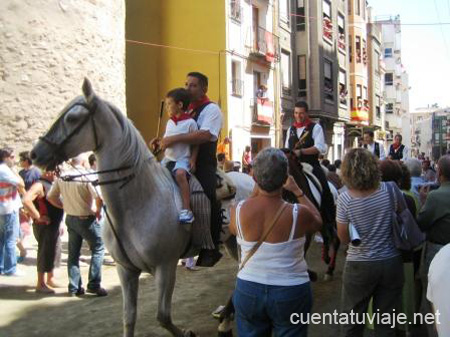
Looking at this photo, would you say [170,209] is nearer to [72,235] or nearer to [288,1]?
[72,235]

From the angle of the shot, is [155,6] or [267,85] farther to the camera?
[267,85]

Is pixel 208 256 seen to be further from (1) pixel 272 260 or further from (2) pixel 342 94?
(2) pixel 342 94

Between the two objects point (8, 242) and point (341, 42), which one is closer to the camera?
point (8, 242)

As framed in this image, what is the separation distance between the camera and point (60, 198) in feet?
23.3

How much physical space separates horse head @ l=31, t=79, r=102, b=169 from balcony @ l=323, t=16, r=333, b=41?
95.4 ft

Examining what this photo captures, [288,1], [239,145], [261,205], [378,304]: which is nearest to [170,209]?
[261,205]

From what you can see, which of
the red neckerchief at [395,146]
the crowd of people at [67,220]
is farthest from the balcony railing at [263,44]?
the crowd of people at [67,220]

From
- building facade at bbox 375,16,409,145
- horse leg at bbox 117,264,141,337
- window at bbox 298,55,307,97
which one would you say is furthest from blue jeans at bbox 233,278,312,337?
building facade at bbox 375,16,409,145

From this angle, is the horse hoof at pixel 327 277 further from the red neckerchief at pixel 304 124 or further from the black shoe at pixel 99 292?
the black shoe at pixel 99 292

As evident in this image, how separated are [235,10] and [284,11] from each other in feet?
21.2

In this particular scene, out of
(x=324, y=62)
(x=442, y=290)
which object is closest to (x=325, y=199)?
(x=442, y=290)

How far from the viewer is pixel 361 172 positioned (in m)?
3.66

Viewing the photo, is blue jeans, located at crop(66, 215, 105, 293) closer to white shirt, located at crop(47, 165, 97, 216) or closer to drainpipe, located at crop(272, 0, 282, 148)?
white shirt, located at crop(47, 165, 97, 216)

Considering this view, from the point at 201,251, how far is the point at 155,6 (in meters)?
20.5
